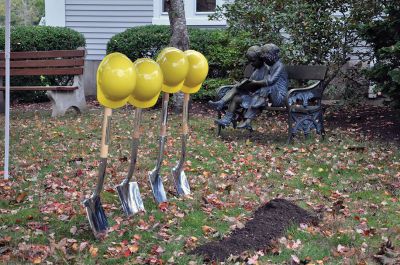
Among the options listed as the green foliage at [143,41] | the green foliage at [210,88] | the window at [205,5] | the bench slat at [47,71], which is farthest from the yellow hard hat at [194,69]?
the window at [205,5]

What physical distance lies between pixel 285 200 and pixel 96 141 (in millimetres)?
3670

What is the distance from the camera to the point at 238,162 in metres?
6.87

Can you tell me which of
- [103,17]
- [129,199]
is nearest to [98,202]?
[129,199]

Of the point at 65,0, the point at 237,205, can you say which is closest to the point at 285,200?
the point at 237,205

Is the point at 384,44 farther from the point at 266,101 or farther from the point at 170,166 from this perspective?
the point at 170,166

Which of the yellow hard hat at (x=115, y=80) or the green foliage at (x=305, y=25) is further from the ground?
the green foliage at (x=305, y=25)

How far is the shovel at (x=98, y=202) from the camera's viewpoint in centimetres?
426

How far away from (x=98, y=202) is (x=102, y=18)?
1058 centimetres

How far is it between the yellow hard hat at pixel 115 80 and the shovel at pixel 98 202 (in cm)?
15

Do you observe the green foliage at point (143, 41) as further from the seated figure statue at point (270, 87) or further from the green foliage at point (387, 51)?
the green foliage at point (387, 51)

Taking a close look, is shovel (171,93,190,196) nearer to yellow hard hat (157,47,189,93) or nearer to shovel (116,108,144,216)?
yellow hard hat (157,47,189,93)

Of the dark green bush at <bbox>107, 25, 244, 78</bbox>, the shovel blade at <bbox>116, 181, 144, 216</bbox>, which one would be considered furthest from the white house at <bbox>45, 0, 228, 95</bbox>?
the shovel blade at <bbox>116, 181, 144, 216</bbox>

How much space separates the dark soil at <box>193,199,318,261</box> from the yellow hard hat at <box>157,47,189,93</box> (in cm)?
129

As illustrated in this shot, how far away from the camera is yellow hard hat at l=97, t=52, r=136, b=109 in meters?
4.05
